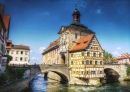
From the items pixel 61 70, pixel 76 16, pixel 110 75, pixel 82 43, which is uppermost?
pixel 76 16

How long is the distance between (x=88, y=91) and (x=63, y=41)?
17.5 m

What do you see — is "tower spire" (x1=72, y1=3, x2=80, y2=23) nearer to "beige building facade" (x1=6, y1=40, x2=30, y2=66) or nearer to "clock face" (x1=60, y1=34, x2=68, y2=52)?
"clock face" (x1=60, y1=34, x2=68, y2=52)

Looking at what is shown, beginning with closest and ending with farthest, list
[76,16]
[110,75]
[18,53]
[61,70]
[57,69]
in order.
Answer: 1. [57,69]
2. [61,70]
3. [76,16]
4. [110,75]
5. [18,53]

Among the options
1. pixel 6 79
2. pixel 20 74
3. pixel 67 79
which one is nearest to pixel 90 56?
pixel 67 79

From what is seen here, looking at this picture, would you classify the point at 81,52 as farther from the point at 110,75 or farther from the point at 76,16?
the point at 110,75

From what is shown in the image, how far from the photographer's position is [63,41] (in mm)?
39281

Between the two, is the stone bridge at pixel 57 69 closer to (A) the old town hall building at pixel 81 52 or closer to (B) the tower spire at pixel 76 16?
(A) the old town hall building at pixel 81 52

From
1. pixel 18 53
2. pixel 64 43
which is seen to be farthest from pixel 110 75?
pixel 18 53

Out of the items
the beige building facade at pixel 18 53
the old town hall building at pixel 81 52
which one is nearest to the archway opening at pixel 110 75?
the old town hall building at pixel 81 52

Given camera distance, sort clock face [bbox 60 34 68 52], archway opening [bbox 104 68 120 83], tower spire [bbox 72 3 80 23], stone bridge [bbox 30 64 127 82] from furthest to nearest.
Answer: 1. archway opening [bbox 104 68 120 83]
2. tower spire [bbox 72 3 80 23]
3. clock face [bbox 60 34 68 52]
4. stone bridge [bbox 30 64 127 82]

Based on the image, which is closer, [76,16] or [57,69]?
[57,69]

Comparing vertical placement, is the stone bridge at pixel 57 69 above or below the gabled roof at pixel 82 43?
below

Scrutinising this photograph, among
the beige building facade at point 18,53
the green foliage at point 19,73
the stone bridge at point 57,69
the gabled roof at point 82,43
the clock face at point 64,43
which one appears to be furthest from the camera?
the beige building facade at point 18,53

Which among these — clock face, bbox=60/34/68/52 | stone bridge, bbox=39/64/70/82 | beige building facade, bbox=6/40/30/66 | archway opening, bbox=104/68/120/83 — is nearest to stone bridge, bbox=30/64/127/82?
stone bridge, bbox=39/64/70/82
